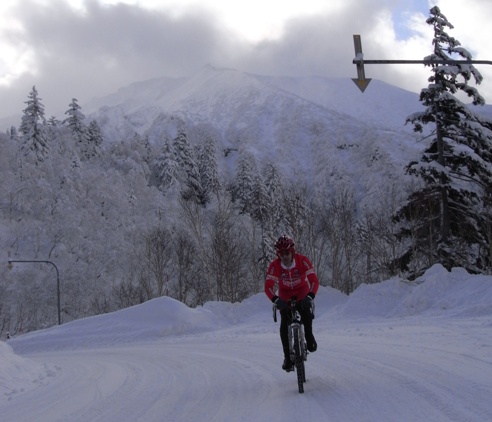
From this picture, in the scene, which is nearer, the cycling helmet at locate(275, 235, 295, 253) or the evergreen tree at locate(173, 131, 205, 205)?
the cycling helmet at locate(275, 235, 295, 253)

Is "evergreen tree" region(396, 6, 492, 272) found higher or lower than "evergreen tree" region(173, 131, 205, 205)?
lower

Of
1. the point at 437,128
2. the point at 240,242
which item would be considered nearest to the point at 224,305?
the point at 437,128

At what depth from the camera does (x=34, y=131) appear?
72250 millimetres

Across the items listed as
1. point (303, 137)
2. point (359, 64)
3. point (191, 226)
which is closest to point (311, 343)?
point (359, 64)

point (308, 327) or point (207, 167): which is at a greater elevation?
point (207, 167)

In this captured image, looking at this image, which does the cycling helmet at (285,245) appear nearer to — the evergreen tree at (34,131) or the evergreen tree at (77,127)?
the evergreen tree at (34,131)

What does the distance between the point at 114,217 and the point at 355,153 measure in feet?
281

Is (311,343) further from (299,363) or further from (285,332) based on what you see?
(299,363)

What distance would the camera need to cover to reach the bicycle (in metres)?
7.47

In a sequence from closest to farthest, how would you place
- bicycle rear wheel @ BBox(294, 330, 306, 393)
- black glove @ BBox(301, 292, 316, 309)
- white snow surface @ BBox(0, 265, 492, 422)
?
white snow surface @ BBox(0, 265, 492, 422), bicycle rear wheel @ BBox(294, 330, 306, 393), black glove @ BBox(301, 292, 316, 309)

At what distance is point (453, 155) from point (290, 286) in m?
22.3

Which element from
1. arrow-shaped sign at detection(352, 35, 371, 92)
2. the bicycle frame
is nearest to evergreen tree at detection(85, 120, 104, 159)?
arrow-shaped sign at detection(352, 35, 371, 92)

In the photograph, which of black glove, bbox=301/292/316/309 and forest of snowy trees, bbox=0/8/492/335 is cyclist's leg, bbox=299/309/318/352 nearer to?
black glove, bbox=301/292/316/309

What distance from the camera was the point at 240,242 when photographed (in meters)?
57.9
